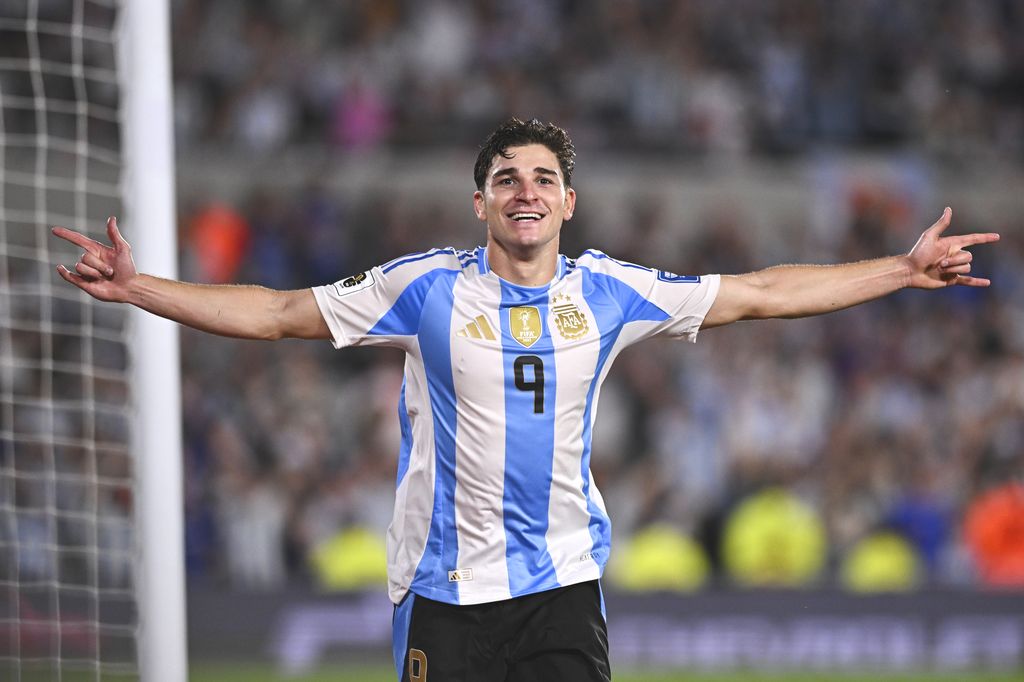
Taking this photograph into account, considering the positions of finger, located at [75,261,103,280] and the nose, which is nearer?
finger, located at [75,261,103,280]

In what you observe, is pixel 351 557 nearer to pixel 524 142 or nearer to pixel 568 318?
pixel 568 318

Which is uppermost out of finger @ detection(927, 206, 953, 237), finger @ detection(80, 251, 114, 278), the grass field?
finger @ detection(927, 206, 953, 237)

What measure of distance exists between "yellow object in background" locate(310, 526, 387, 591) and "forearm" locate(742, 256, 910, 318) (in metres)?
7.15

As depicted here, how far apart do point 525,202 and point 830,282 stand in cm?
115

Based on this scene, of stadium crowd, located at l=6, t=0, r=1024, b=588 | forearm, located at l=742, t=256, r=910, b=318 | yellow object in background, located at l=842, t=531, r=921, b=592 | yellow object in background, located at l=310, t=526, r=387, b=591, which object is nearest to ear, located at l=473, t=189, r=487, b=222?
forearm, located at l=742, t=256, r=910, b=318

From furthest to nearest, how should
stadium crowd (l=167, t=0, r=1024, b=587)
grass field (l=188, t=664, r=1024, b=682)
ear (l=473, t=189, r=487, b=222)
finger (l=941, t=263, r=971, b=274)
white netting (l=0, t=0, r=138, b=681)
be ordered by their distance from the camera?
stadium crowd (l=167, t=0, r=1024, b=587), grass field (l=188, t=664, r=1024, b=682), white netting (l=0, t=0, r=138, b=681), finger (l=941, t=263, r=971, b=274), ear (l=473, t=189, r=487, b=222)

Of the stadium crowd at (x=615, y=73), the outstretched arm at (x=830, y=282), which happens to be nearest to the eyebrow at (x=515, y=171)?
the outstretched arm at (x=830, y=282)

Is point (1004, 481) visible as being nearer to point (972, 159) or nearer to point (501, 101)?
point (972, 159)

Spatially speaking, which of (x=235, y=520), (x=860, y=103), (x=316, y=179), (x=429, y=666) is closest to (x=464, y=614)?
(x=429, y=666)

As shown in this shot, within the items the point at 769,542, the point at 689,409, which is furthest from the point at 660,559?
the point at 689,409

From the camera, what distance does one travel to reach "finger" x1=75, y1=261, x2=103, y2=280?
459 cm

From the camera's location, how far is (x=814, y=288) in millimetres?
4988

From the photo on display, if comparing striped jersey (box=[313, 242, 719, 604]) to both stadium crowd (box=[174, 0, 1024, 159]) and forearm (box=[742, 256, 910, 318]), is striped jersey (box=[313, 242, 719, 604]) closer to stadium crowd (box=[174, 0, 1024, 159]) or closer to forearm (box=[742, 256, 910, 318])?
forearm (box=[742, 256, 910, 318])

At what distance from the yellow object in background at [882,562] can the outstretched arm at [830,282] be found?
24.7ft
